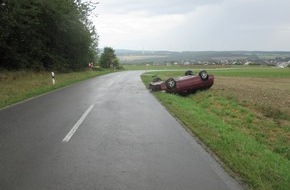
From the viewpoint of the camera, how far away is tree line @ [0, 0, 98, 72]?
2936 cm

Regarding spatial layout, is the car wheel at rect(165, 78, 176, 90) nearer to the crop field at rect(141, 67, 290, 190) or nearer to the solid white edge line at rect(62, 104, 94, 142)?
the crop field at rect(141, 67, 290, 190)

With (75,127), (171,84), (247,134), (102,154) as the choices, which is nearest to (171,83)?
(171,84)

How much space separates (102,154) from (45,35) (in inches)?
1323

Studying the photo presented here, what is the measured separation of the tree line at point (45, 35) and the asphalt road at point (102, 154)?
60.7 feet

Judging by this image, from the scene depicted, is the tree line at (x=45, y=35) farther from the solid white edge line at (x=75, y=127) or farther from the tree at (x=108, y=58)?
the tree at (x=108, y=58)

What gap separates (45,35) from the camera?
3900 cm

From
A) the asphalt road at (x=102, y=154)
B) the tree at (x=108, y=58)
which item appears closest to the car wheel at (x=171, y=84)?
the asphalt road at (x=102, y=154)

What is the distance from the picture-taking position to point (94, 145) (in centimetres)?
Result: 823

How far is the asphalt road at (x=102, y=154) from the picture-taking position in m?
5.79

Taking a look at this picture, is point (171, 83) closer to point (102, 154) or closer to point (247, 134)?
point (247, 134)

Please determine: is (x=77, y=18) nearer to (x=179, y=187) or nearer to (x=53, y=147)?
(x=53, y=147)

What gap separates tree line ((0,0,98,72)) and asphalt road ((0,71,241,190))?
60.7ft

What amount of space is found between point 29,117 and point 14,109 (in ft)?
7.48

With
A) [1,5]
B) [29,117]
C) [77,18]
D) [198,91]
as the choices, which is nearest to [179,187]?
[29,117]
